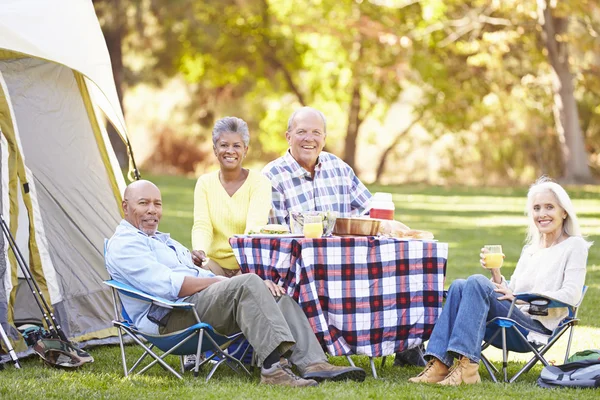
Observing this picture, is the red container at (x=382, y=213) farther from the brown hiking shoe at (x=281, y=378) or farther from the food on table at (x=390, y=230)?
the brown hiking shoe at (x=281, y=378)

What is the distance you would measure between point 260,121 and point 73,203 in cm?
2214

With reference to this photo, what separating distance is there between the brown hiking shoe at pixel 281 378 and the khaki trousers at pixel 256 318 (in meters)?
0.06

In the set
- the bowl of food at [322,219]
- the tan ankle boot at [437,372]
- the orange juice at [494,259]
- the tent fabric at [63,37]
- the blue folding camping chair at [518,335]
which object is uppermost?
the tent fabric at [63,37]

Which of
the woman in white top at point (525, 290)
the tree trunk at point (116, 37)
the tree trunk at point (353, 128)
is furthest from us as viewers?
the tree trunk at point (353, 128)

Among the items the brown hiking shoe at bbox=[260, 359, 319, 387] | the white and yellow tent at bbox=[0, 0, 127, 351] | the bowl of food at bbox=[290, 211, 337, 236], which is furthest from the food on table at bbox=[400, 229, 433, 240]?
the white and yellow tent at bbox=[0, 0, 127, 351]

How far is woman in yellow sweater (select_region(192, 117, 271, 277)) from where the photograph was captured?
484 centimetres

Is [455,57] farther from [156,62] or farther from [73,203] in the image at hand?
[73,203]

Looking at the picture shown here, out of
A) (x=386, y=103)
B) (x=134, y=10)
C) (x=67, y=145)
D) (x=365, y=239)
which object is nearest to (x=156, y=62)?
(x=134, y=10)

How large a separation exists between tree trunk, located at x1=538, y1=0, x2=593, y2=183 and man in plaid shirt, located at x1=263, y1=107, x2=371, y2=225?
14076 mm

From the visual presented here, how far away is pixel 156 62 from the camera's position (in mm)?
23500

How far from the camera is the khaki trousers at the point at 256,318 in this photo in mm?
4059

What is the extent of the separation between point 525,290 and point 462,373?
22.5 inches

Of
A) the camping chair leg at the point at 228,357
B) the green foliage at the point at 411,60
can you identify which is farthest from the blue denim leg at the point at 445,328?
the green foliage at the point at 411,60

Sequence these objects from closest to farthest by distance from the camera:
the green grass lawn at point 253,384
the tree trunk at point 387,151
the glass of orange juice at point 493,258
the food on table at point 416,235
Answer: the green grass lawn at point 253,384 → the glass of orange juice at point 493,258 → the food on table at point 416,235 → the tree trunk at point 387,151
